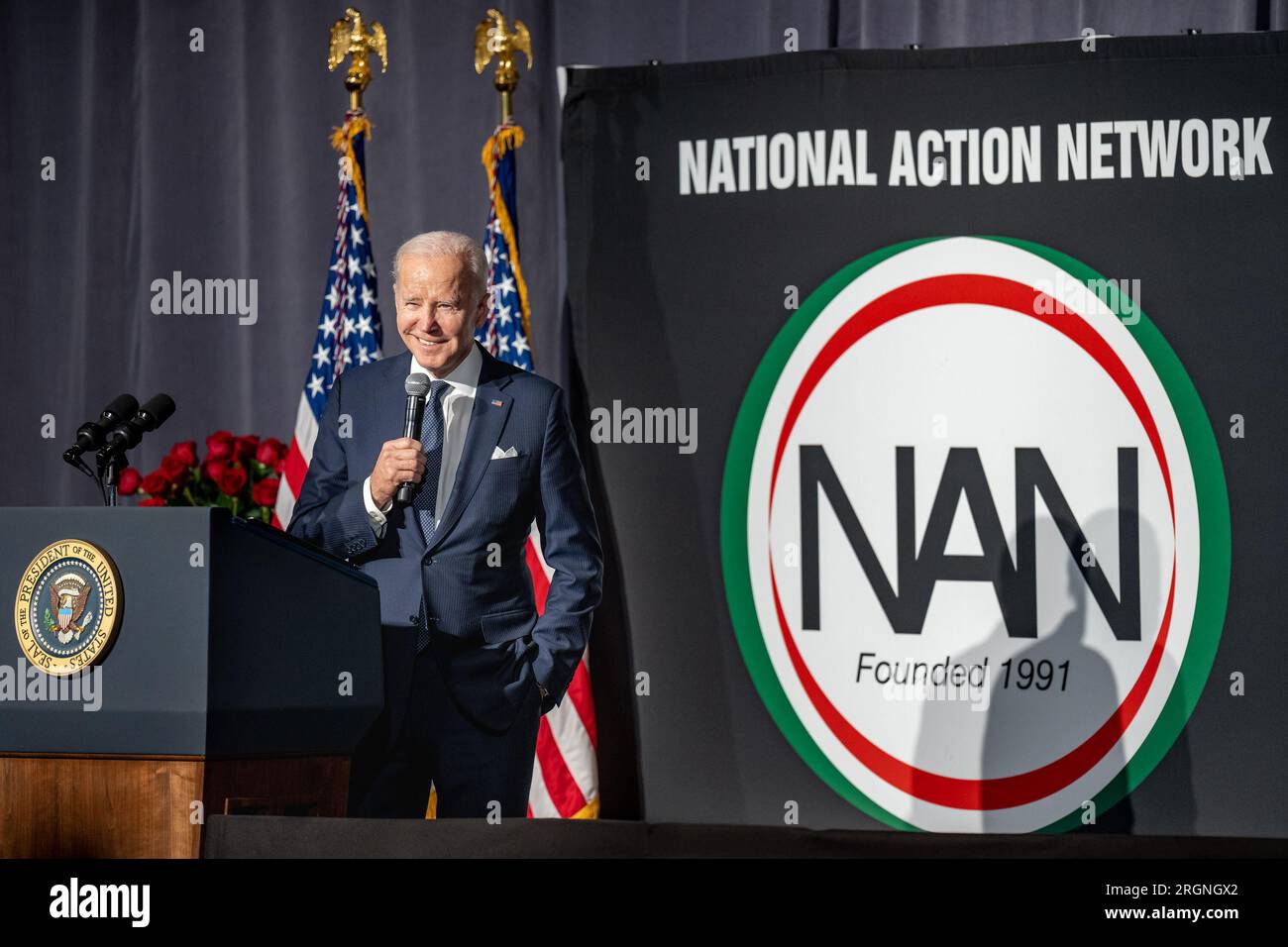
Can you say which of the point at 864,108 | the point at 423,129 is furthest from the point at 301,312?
the point at 864,108

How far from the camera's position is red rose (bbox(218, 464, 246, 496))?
116 inches

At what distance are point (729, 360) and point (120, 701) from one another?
180 centimetres

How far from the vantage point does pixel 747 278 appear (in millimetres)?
2992

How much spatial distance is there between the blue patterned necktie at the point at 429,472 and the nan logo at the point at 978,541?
0.79 meters

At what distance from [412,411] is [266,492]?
0.83m

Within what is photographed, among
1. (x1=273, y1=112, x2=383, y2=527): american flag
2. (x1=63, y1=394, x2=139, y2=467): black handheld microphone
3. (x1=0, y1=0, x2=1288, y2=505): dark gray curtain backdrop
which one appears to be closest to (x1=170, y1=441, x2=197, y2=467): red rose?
(x1=273, y1=112, x2=383, y2=527): american flag

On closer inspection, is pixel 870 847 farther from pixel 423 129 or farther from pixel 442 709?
pixel 423 129

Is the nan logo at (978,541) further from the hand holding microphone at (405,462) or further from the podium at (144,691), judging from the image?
the podium at (144,691)

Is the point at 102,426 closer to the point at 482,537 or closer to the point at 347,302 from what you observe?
the point at 482,537

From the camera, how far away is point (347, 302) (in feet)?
10.1

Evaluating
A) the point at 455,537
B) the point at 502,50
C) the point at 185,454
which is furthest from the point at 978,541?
the point at 185,454

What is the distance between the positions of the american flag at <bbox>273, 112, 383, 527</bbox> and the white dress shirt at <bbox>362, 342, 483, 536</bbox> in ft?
1.55
